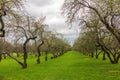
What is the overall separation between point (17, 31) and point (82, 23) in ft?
44.1

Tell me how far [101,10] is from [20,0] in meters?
11.5

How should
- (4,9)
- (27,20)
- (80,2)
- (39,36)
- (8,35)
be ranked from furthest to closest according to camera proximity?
(39,36) < (27,20) < (8,35) < (80,2) < (4,9)

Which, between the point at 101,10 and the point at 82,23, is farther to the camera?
the point at 82,23

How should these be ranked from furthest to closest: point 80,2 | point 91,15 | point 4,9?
1. point 91,15
2. point 80,2
3. point 4,9

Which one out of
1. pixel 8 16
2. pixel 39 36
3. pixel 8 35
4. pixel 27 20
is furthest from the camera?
pixel 39 36

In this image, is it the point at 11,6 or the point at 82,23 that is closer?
the point at 11,6

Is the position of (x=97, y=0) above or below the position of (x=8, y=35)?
above

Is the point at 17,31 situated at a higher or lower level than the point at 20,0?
lower

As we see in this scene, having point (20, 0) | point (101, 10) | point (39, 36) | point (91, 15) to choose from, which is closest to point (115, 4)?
point (101, 10)

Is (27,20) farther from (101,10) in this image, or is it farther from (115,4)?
(115,4)

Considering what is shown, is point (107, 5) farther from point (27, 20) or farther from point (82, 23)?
point (27, 20)

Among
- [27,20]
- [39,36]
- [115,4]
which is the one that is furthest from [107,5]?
[39,36]

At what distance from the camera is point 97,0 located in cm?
3578

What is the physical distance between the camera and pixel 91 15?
45438 mm
